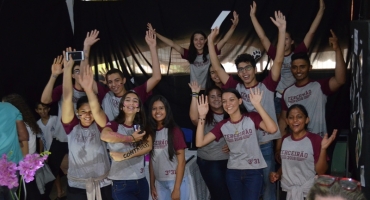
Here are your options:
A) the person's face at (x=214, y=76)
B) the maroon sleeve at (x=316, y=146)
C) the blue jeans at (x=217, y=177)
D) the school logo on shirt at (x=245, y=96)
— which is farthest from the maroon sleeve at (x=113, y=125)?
the maroon sleeve at (x=316, y=146)

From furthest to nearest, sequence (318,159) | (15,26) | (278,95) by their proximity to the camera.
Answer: (15,26) < (278,95) < (318,159)

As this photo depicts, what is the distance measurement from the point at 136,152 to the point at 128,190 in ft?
0.98

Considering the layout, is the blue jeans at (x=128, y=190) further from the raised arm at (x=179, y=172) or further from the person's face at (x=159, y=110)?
the person's face at (x=159, y=110)

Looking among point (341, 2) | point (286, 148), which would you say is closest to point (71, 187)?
point (286, 148)

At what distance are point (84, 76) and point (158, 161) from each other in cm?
93

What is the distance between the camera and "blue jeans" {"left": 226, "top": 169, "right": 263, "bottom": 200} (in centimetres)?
403

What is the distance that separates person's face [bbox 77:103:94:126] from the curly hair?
981 millimetres

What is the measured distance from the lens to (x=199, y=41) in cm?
573

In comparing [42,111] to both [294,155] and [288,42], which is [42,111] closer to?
[288,42]

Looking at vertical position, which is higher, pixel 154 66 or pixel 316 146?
pixel 154 66

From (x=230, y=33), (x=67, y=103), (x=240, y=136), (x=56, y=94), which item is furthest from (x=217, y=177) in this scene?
(x=230, y=33)

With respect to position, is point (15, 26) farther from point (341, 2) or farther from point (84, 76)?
point (341, 2)

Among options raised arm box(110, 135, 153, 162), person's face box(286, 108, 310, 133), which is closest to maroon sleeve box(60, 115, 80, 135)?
raised arm box(110, 135, 153, 162)

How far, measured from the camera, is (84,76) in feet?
12.9
